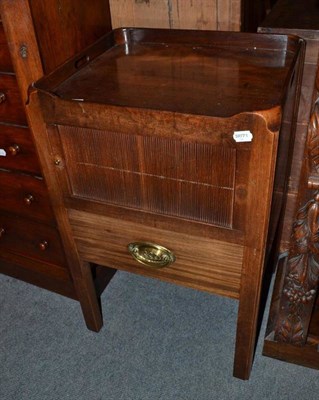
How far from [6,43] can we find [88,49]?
0.19m

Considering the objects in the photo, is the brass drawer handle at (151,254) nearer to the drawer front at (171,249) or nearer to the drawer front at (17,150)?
the drawer front at (171,249)

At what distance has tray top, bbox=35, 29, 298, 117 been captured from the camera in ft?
2.83

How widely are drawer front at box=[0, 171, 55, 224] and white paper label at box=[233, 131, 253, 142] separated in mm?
664

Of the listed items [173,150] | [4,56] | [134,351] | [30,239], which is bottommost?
[134,351]

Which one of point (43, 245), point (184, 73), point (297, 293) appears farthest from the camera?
point (43, 245)

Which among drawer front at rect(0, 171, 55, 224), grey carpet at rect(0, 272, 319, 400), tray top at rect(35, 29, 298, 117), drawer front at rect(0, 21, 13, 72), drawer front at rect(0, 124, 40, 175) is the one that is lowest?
grey carpet at rect(0, 272, 319, 400)

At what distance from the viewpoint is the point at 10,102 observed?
3.57 feet

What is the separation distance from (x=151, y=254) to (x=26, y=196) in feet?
1.56

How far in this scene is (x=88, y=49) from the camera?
105 cm

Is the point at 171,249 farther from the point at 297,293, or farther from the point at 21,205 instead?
the point at 21,205

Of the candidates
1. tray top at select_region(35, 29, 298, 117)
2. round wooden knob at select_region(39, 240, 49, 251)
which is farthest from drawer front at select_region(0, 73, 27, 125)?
round wooden knob at select_region(39, 240, 49, 251)

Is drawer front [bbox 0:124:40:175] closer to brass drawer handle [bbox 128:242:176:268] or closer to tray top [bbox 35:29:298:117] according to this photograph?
tray top [bbox 35:29:298:117]

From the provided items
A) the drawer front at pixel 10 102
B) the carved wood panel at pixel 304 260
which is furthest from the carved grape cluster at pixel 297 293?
the drawer front at pixel 10 102

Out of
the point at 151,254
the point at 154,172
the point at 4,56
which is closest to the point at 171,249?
the point at 151,254
